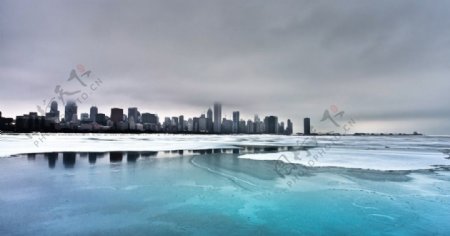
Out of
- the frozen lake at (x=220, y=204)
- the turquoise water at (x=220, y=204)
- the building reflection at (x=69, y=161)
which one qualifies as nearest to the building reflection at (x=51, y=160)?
the building reflection at (x=69, y=161)

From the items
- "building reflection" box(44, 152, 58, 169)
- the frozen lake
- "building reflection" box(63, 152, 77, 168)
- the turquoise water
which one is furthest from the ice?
the turquoise water

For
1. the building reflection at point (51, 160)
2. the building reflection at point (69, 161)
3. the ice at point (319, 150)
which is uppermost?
the building reflection at point (51, 160)

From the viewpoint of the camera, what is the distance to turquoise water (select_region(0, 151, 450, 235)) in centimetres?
645

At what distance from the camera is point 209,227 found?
6.52 meters

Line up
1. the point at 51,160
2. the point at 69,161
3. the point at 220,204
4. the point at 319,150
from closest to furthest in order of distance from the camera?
1. the point at 220,204
2. the point at 69,161
3. the point at 51,160
4. the point at 319,150

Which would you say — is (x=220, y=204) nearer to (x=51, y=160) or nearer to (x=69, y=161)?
(x=69, y=161)

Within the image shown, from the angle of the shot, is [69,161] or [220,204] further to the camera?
[69,161]

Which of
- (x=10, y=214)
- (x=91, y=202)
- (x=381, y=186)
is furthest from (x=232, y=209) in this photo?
(x=381, y=186)

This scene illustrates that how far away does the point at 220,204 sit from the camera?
8.48 metres

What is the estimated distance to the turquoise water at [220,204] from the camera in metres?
6.45

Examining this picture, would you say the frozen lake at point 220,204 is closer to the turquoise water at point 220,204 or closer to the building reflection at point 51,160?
the turquoise water at point 220,204

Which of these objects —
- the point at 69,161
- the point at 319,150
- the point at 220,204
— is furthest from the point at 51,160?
the point at 319,150

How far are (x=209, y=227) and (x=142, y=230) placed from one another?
143cm

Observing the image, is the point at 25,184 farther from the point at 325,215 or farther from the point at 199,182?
the point at 325,215
